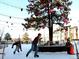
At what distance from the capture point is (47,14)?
89.7 ft

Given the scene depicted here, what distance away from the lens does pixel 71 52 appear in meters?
20.5

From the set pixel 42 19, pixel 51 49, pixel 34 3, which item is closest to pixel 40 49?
pixel 51 49

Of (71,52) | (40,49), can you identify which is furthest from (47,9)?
(71,52)

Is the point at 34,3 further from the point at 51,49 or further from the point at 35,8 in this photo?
the point at 51,49

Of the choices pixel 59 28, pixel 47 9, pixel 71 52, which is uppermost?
pixel 47 9

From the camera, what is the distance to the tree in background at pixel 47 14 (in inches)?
1061

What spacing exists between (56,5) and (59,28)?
247 cm

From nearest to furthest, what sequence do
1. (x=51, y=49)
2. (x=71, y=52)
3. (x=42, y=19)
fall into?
(x=71, y=52)
(x=51, y=49)
(x=42, y=19)

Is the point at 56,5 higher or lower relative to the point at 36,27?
higher

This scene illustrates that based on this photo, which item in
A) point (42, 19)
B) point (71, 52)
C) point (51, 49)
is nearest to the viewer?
point (71, 52)

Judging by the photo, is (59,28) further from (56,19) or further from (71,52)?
(71,52)

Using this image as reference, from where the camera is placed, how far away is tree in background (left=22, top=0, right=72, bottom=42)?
88.4ft

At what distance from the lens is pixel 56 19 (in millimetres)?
27656

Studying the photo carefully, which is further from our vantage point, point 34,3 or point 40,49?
point 34,3
